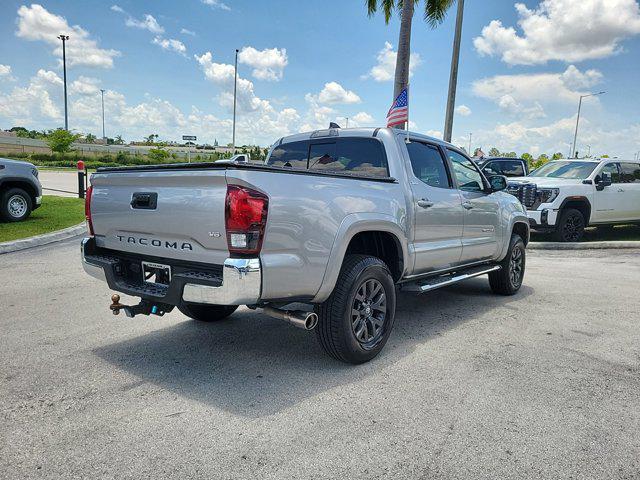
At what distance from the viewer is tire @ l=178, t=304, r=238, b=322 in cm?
484

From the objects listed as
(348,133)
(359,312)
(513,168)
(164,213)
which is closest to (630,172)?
(513,168)

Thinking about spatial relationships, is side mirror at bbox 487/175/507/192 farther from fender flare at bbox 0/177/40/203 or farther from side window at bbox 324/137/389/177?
fender flare at bbox 0/177/40/203

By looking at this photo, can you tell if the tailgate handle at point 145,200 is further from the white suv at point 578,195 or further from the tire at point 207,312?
the white suv at point 578,195

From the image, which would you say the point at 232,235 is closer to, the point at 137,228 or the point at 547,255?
the point at 137,228

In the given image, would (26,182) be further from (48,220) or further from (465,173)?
(465,173)

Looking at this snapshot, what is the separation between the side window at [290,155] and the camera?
205 inches

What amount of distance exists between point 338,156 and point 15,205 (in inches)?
338

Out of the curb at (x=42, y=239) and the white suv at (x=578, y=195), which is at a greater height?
the white suv at (x=578, y=195)

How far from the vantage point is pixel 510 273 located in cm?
654

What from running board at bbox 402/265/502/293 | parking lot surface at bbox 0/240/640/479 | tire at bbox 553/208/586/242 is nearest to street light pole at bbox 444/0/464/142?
tire at bbox 553/208/586/242

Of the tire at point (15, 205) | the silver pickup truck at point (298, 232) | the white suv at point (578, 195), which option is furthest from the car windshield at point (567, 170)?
the tire at point (15, 205)

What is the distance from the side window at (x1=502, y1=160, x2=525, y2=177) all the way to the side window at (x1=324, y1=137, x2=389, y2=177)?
1150 cm

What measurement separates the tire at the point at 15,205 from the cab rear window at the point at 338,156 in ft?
24.8

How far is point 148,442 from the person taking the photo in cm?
283
